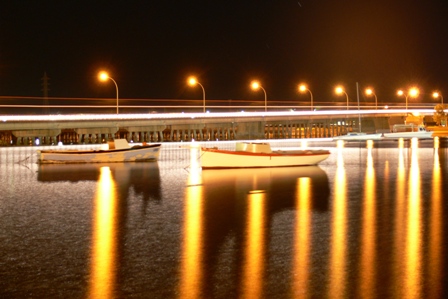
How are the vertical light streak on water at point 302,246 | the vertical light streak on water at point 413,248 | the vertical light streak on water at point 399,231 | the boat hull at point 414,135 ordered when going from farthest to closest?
1. the boat hull at point 414,135
2. the vertical light streak on water at point 399,231
3. the vertical light streak on water at point 302,246
4. the vertical light streak on water at point 413,248

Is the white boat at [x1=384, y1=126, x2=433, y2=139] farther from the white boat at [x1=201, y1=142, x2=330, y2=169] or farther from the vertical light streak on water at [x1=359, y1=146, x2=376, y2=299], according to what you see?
the vertical light streak on water at [x1=359, y1=146, x2=376, y2=299]

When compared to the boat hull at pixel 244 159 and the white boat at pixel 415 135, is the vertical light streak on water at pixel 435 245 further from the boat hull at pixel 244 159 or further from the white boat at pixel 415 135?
the white boat at pixel 415 135

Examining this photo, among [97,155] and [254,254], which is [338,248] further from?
[97,155]

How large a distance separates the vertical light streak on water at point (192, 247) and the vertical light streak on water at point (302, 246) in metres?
1.31

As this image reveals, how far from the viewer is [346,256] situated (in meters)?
9.91

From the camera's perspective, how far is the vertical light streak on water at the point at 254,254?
26.8ft

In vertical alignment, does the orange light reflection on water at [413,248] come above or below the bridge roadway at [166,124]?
below

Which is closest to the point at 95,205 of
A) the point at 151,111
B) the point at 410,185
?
the point at 410,185

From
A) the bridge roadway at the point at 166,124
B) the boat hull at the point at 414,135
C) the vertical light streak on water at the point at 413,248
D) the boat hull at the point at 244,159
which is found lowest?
the vertical light streak on water at the point at 413,248

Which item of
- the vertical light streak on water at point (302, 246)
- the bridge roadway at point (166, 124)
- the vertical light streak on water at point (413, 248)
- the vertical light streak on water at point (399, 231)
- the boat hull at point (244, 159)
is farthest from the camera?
the bridge roadway at point (166, 124)

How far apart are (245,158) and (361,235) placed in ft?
58.2

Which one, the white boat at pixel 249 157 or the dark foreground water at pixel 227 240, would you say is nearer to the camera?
the dark foreground water at pixel 227 240

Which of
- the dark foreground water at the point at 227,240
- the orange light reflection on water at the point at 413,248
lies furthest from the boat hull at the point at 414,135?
the orange light reflection on water at the point at 413,248

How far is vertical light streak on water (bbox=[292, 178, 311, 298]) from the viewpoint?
825 cm
